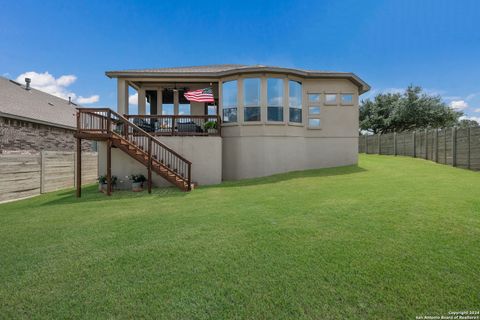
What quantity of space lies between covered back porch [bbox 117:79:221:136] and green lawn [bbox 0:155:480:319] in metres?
5.85

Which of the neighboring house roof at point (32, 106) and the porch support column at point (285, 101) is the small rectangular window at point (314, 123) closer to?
the porch support column at point (285, 101)

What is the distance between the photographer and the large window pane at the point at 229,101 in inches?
468

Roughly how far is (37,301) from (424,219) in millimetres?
5730

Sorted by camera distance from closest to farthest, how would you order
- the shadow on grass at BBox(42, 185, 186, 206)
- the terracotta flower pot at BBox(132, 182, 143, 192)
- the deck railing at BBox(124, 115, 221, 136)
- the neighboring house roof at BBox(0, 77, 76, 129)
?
the shadow on grass at BBox(42, 185, 186, 206), the terracotta flower pot at BBox(132, 182, 143, 192), the deck railing at BBox(124, 115, 221, 136), the neighboring house roof at BBox(0, 77, 76, 129)

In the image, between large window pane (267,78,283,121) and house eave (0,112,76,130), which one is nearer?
large window pane (267,78,283,121)

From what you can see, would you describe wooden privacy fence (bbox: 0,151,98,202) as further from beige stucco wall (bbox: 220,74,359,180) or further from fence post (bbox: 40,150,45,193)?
beige stucco wall (bbox: 220,74,359,180)

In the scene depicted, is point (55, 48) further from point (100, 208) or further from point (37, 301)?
point (37, 301)

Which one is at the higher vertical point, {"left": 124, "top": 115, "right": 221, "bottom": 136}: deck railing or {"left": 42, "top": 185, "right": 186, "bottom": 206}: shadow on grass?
{"left": 124, "top": 115, "right": 221, "bottom": 136}: deck railing

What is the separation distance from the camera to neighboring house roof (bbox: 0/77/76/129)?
1284 cm

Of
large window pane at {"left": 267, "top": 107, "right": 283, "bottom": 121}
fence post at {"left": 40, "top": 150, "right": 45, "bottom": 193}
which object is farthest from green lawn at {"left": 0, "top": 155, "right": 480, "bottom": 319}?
large window pane at {"left": 267, "top": 107, "right": 283, "bottom": 121}

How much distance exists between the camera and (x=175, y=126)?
35.8 feet

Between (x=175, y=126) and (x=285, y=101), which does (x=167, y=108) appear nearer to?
(x=175, y=126)

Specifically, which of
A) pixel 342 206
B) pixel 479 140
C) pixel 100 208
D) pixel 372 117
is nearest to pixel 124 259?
pixel 100 208

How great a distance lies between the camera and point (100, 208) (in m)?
6.66
